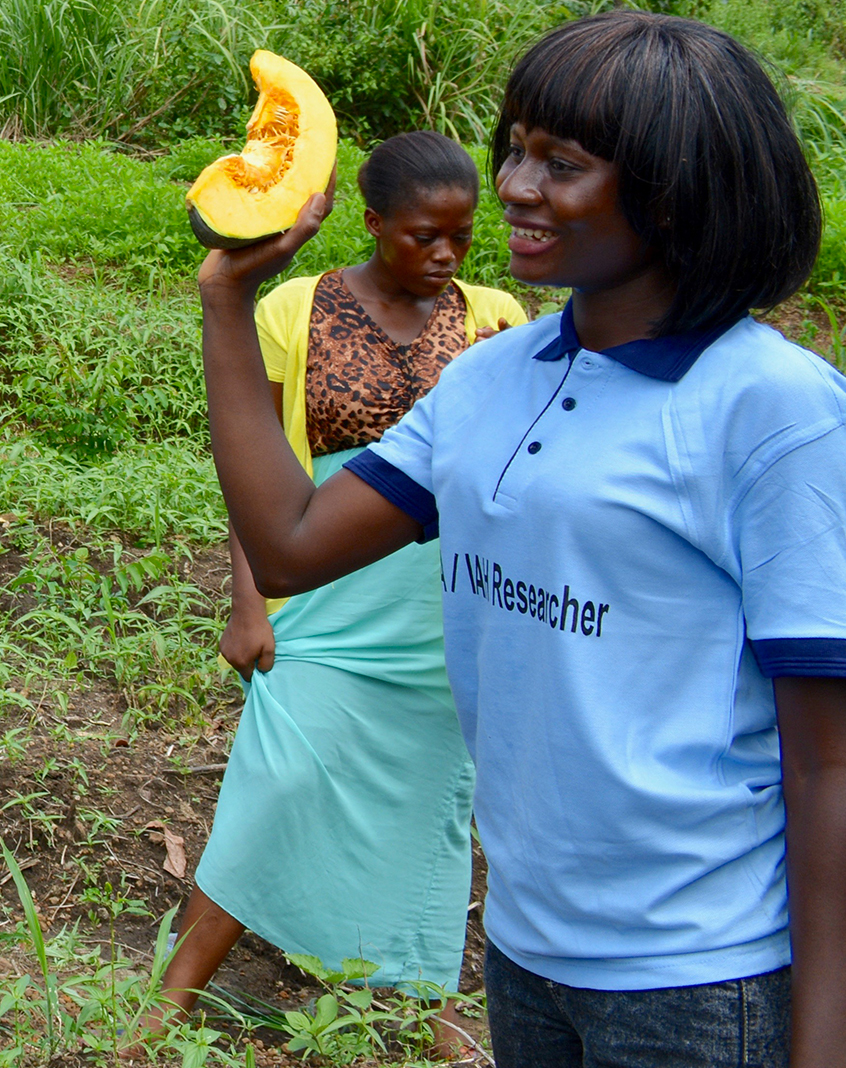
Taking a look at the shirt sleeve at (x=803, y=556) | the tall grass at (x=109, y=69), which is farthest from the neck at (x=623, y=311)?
the tall grass at (x=109, y=69)

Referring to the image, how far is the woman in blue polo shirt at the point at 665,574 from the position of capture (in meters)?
1.19

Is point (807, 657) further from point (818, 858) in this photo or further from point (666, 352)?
point (666, 352)

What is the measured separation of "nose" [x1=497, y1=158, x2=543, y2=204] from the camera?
1325mm

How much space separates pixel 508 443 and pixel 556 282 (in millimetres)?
187

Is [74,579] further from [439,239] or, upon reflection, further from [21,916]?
[439,239]

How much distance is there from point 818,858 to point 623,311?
1.92 ft

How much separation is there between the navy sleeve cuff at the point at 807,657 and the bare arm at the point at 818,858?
0.07 feet

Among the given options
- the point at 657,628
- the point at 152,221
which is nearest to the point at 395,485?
the point at 657,628

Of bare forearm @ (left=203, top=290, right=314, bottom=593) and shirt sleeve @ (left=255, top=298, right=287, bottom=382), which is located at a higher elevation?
bare forearm @ (left=203, top=290, right=314, bottom=593)

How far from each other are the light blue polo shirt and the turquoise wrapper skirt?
1184 mm

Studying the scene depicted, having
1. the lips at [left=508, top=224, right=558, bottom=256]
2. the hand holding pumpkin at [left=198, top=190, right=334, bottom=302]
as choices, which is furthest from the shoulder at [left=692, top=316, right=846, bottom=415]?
the hand holding pumpkin at [left=198, top=190, right=334, bottom=302]

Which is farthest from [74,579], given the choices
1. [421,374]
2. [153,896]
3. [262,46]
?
[262,46]

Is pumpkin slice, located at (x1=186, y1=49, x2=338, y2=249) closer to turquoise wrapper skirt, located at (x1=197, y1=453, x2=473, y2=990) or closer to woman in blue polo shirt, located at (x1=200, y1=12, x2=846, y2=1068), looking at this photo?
woman in blue polo shirt, located at (x1=200, y1=12, x2=846, y2=1068)

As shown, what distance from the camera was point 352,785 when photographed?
8.43 ft
